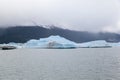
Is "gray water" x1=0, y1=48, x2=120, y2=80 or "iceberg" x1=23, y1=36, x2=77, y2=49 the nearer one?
"gray water" x1=0, y1=48, x2=120, y2=80

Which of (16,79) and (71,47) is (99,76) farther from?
(71,47)

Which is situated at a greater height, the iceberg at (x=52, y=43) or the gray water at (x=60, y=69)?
the iceberg at (x=52, y=43)

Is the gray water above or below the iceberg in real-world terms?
below

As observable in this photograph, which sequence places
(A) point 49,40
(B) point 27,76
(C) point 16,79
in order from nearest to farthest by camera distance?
(C) point 16,79
(B) point 27,76
(A) point 49,40

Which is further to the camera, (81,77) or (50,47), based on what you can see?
(50,47)

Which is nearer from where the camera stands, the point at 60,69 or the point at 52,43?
the point at 60,69

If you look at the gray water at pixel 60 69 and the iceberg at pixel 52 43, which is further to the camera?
the iceberg at pixel 52 43

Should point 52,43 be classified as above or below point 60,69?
above

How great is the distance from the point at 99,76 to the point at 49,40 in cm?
11770

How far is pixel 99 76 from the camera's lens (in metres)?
30.8

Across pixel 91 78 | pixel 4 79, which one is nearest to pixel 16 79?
pixel 4 79

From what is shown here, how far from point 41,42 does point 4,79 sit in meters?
119

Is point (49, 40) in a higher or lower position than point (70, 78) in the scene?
higher

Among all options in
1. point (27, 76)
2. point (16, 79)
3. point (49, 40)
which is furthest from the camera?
point (49, 40)
